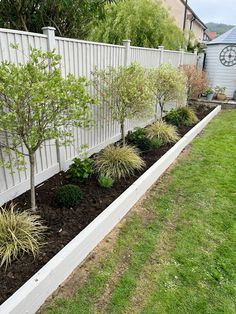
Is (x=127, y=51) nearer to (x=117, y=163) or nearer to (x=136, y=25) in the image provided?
(x=117, y=163)

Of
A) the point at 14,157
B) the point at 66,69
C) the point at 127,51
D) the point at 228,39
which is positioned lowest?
the point at 14,157

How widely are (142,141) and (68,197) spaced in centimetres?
265

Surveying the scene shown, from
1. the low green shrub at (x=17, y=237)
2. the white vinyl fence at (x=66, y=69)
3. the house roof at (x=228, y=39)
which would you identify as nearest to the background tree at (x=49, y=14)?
the white vinyl fence at (x=66, y=69)

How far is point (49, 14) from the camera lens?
524 cm

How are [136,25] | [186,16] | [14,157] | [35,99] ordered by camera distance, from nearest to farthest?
1. [35,99]
2. [14,157]
3. [136,25]
4. [186,16]

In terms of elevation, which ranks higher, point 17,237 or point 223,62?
point 223,62

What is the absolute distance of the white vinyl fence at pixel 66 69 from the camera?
309 cm

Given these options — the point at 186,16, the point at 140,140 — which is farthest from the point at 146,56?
the point at 186,16

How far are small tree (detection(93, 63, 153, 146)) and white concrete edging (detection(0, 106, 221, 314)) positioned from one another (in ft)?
4.03

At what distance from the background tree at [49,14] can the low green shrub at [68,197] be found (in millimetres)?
3323

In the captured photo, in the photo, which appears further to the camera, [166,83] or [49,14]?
[166,83]

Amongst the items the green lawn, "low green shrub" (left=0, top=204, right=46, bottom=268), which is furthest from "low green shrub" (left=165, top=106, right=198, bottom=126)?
"low green shrub" (left=0, top=204, right=46, bottom=268)

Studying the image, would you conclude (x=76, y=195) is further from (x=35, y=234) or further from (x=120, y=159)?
(x=120, y=159)

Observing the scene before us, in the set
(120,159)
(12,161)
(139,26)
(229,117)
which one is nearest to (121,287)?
(12,161)
